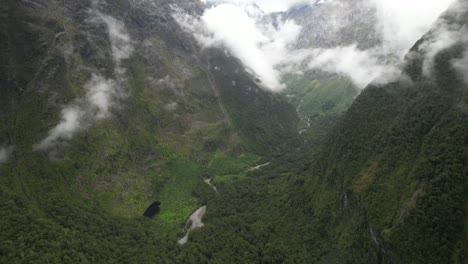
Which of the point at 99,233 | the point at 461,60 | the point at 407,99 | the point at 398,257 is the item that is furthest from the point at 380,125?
the point at 99,233

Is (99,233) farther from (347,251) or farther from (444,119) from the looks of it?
(444,119)

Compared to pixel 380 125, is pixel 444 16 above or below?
above

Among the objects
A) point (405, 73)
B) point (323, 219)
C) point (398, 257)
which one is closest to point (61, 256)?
point (323, 219)

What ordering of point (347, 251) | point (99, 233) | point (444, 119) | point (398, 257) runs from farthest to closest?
point (99, 233) → point (347, 251) → point (444, 119) → point (398, 257)

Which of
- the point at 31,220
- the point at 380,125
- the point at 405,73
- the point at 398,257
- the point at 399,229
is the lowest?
the point at 31,220

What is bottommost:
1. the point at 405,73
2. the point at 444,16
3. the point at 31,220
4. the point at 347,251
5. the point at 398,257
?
the point at 31,220

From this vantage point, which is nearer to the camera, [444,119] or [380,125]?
[444,119]

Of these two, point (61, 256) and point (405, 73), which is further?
point (405, 73)

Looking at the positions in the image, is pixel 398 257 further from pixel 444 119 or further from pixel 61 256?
pixel 61 256

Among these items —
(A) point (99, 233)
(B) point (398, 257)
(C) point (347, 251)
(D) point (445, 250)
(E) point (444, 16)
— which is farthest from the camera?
(A) point (99, 233)
